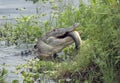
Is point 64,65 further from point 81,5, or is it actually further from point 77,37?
point 81,5

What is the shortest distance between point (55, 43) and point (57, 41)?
58mm

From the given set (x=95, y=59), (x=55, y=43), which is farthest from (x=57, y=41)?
(x=95, y=59)

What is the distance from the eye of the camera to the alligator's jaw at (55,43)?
9.12m

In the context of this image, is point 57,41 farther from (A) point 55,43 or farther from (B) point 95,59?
(B) point 95,59

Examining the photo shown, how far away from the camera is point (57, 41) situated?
9.23 meters

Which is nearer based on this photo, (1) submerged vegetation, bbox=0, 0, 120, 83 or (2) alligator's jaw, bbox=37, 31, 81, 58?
(1) submerged vegetation, bbox=0, 0, 120, 83

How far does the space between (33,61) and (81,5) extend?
2174mm

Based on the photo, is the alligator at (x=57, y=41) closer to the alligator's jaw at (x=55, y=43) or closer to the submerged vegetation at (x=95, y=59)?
the alligator's jaw at (x=55, y=43)

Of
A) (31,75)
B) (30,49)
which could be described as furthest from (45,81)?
(30,49)

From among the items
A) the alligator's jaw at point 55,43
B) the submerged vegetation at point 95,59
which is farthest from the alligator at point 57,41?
the submerged vegetation at point 95,59

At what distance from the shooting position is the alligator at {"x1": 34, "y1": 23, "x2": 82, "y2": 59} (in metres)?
9.15

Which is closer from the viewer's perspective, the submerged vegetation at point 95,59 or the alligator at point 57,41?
the submerged vegetation at point 95,59

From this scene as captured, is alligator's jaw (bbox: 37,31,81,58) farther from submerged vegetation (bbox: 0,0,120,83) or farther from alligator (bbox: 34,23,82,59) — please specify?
submerged vegetation (bbox: 0,0,120,83)

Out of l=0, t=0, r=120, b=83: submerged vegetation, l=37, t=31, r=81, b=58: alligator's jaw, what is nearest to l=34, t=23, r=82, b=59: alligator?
l=37, t=31, r=81, b=58: alligator's jaw
